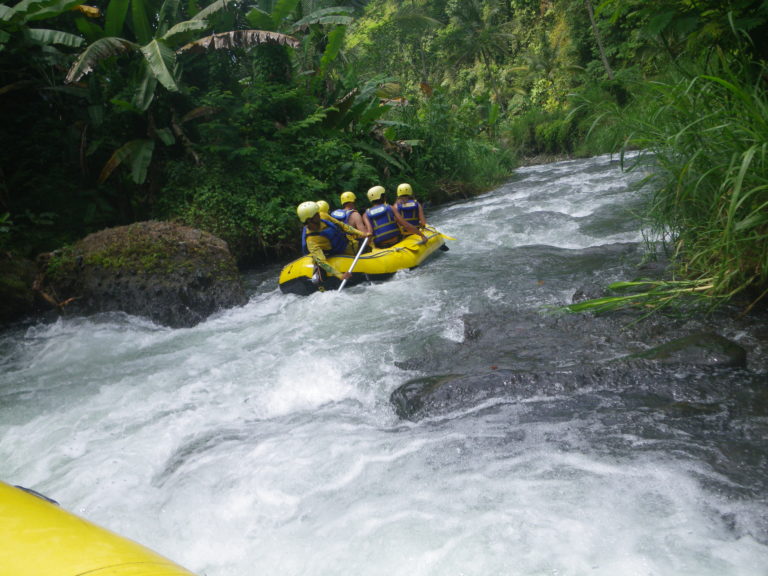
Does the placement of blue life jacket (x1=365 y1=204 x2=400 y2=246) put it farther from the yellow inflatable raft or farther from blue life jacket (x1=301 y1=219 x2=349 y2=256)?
blue life jacket (x1=301 y1=219 x2=349 y2=256)

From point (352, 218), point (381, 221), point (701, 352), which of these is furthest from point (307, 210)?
point (701, 352)

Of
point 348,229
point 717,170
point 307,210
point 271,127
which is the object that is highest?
point 271,127

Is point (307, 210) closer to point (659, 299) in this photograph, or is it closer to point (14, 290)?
point (14, 290)

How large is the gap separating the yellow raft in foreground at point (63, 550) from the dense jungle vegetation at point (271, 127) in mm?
2959

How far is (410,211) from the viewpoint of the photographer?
8.47m

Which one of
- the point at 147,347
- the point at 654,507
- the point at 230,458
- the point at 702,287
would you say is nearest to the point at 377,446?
the point at 230,458

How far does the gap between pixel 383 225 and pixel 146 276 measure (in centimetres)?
320

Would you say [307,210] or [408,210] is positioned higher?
[307,210]

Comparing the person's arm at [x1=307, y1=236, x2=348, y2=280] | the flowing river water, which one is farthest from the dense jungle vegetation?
the person's arm at [x1=307, y1=236, x2=348, y2=280]

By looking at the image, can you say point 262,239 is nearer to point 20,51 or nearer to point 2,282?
point 2,282

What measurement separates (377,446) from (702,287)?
2.39 m

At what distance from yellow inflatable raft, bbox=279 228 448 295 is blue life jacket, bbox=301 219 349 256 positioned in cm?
12

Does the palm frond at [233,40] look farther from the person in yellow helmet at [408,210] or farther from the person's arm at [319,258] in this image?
the person's arm at [319,258]

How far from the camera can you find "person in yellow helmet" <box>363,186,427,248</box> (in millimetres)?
8094
